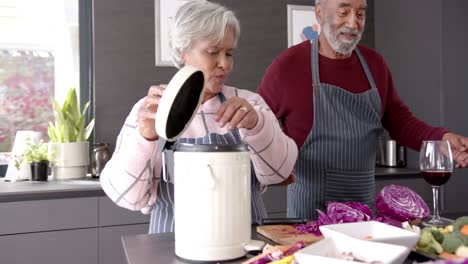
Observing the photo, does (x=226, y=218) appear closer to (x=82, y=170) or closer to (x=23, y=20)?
(x=82, y=170)

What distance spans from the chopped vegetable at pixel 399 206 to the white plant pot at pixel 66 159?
1.89 meters

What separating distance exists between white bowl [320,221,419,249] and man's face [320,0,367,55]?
0.92 meters

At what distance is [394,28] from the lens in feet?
10.5

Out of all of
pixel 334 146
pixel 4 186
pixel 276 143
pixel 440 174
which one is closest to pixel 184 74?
pixel 276 143

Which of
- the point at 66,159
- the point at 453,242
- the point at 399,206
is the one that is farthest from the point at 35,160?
the point at 453,242

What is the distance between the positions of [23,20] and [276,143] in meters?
2.29

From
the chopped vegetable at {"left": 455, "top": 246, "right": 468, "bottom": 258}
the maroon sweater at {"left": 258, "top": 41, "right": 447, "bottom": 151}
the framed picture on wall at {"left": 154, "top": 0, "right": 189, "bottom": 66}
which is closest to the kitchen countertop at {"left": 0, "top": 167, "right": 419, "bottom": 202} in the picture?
the framed picture on wall at {"left": 154, "top": 0, "right": 189, "bottom": 66}

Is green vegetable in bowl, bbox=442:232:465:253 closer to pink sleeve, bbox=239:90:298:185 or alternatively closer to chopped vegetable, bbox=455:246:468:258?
chopped vegetable, bbox=455:246:468:258

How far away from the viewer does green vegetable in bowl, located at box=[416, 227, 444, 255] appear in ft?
2.71

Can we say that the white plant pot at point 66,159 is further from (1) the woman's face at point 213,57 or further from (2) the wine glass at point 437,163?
(2) the wine glass at point 437,163

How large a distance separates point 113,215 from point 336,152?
49.7 inches

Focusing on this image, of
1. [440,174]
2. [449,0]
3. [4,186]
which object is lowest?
[4,186]

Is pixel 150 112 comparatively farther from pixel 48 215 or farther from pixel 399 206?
pixel 48 215

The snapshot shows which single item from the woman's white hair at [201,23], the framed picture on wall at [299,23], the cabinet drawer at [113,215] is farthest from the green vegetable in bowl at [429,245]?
the framed picture on wall at [299,23]
